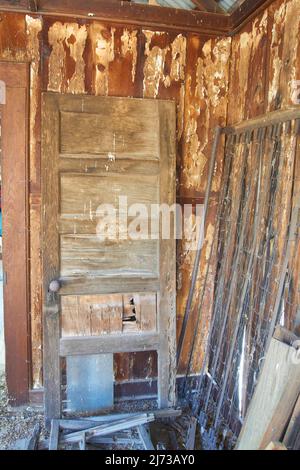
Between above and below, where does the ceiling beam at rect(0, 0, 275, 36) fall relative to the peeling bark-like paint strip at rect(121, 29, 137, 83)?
above

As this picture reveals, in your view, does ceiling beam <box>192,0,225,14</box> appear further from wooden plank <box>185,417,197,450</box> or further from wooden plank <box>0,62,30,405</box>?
wooden plank <box>185,417,197,450</box>

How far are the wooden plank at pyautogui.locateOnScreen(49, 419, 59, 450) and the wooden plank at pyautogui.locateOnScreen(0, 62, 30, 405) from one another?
0.36 metres

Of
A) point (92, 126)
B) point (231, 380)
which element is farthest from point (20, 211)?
point (231, 380)

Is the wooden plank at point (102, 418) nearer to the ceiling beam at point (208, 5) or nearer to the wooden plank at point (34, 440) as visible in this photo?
the wooden plank at point (34, 440)

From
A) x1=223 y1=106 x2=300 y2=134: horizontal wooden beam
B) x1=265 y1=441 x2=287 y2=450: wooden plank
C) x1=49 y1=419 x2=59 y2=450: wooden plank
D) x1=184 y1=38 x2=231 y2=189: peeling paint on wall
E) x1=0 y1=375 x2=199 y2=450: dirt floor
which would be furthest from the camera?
x1=184 y1=38 x2=231 y2=189: peeling paint on wall

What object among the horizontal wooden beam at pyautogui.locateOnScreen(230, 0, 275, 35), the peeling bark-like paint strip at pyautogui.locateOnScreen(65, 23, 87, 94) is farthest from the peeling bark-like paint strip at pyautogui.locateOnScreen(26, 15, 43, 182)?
the horizontal wooden beam at pyautogui.locateOnScreen(230, 0, 275, 35)

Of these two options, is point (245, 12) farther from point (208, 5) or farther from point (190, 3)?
point (190, 3)

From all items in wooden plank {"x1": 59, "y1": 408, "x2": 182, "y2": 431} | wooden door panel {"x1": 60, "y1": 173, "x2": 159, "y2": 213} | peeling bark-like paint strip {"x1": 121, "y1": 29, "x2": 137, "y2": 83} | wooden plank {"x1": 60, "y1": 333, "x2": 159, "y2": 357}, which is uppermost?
peeling bark-like paint strip {"x1": 121, "y1": 29, "x2": 137, "y2": 83}

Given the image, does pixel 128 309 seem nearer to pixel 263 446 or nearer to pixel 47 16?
pixel 263 446

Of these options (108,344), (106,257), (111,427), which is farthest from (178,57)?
(111,427)

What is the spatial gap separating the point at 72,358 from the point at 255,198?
1544 mm

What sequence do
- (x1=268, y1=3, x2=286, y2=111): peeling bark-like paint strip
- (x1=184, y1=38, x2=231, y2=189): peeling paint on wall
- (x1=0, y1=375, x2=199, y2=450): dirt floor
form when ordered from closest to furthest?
(x1=268, y1=3, x2=286, y2=111): peeling bark-like paint strip, (x1=0, y1=375, x2=199, y2=450): dirt floor, (x1=184, y1=38, x2=231, y2=189): peeling paint on wall

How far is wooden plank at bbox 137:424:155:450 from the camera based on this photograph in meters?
2.13

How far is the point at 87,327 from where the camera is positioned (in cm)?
243
